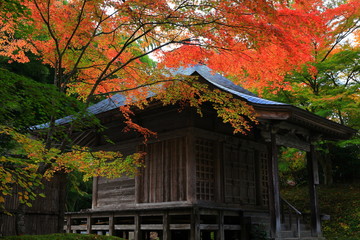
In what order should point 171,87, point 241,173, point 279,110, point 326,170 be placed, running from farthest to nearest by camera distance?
point 326,170
point 241,173
point 279,110
point 171,87

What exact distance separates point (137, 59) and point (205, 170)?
161 inches

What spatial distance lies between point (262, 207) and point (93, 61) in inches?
304

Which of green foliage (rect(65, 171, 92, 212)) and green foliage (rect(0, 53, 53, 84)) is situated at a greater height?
green foliage (rect(0, 53, 53, 84))

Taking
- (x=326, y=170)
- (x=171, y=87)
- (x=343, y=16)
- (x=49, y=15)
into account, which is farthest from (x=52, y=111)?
(x=326, y=170)

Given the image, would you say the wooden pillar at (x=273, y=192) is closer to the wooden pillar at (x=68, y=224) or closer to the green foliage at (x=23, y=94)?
the green foliage at (x=23, y=94)

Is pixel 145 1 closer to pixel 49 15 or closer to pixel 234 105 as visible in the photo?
pixel 49 15

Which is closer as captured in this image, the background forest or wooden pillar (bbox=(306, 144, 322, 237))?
the background forest

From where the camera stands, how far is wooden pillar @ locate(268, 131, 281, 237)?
10.0m

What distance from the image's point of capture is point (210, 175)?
11.7 metres

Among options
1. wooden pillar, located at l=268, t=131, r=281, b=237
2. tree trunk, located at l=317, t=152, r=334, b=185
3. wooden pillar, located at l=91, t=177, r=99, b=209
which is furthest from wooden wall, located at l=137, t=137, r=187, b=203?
tree trunk, located at l=317, t=152, r=334, b=185

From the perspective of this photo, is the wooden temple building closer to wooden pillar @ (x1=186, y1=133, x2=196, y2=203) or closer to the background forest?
wooden pillar @ (x1=186, y1=133, x2=196, y2=203)

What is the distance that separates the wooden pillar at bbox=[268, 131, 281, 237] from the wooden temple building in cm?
3

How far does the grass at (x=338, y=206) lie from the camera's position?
49.3ft

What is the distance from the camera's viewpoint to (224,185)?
11930 millimetres
